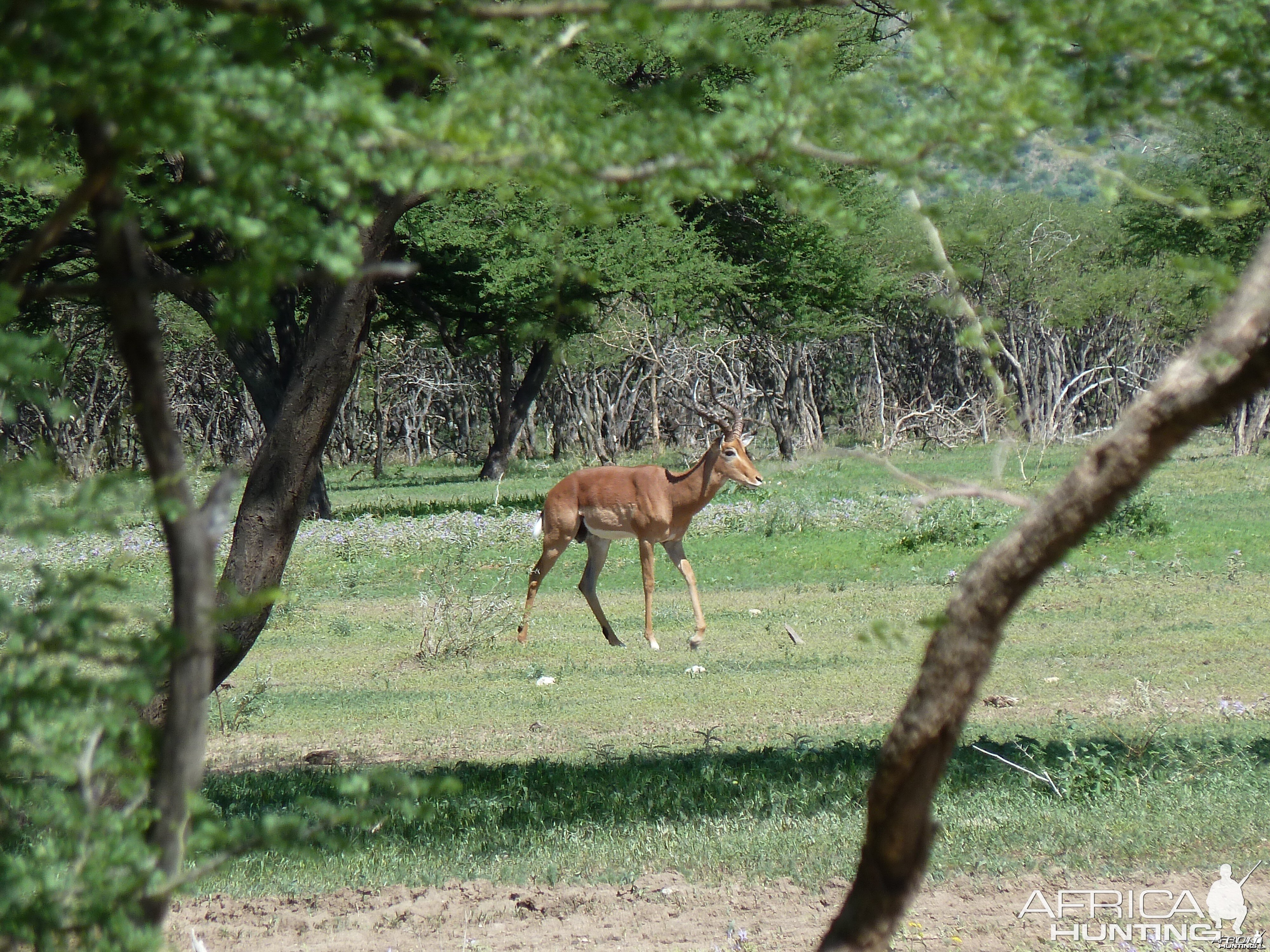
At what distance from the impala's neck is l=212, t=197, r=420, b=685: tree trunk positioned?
714 cm

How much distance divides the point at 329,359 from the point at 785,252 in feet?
61.0

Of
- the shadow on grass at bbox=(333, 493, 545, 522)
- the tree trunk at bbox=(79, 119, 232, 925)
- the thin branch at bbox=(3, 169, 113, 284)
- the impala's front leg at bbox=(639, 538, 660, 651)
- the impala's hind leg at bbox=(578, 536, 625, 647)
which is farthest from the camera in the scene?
the shadow on grass at bbox=(333, 493, 545, 522)

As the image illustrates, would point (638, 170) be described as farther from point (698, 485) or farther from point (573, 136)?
point (698, 485)

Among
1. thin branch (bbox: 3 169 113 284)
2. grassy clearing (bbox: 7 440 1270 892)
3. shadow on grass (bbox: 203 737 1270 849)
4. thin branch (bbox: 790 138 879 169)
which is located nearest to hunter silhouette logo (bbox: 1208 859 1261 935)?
grassy clearing (bbox: 7 440 1270 892)

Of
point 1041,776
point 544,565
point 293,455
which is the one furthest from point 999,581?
point 544,565

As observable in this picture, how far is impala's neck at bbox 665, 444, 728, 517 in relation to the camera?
41.7ft

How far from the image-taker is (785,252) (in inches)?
927

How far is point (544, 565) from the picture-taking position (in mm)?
12977

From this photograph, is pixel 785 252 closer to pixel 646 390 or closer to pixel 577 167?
pixel 646 390

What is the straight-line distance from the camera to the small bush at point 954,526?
51.8 ft

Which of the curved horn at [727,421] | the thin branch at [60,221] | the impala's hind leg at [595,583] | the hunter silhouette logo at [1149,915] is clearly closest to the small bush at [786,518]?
the curved horn at [727,421]

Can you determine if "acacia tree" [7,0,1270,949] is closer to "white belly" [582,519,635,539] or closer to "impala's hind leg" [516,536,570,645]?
"impala's hind leg" [516,536,570,645]

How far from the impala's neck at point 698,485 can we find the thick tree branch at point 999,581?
9946 mm

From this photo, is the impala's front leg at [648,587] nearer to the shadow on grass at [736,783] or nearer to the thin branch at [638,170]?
the shadow on grass at [736,783]
